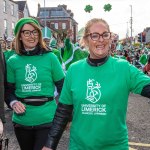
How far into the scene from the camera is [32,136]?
3629 millimetres

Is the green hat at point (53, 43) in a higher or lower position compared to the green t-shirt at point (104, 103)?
higher

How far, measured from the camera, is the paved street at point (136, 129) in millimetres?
6297

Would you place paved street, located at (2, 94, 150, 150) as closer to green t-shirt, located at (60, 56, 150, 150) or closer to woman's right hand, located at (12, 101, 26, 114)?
woman's right hand, located at (12, 101, 26, 114)

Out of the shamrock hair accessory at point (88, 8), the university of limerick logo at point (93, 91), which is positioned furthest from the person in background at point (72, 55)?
the university of limerick logo at point (93, 91)

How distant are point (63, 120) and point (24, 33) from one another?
1.28 m

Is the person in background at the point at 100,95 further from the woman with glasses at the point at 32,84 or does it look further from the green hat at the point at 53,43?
the green hat at the point at 53,43

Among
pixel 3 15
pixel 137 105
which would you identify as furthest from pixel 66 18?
pixel 137 105

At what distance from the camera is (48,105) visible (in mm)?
3645

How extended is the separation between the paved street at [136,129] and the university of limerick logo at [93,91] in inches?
143

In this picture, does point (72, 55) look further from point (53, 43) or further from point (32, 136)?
point (32, 136)

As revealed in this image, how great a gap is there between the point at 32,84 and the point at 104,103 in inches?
48.0

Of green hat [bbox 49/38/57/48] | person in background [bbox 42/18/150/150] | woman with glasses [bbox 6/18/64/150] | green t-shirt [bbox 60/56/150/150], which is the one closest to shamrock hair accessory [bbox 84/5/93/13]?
woman with glasses [bbox 6/18/64/150]

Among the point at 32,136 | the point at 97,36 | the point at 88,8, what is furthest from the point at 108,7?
the point at 97,36

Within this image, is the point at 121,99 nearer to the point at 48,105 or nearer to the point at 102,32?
the point at 102,32
